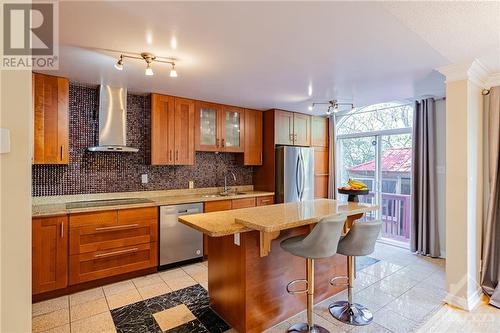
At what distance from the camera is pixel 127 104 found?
3703 millimetres

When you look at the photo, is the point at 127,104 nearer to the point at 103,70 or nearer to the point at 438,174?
the point at 103,70

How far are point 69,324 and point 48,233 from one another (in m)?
0.92

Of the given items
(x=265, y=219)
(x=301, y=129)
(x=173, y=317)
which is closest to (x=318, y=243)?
(x=265, y=219)

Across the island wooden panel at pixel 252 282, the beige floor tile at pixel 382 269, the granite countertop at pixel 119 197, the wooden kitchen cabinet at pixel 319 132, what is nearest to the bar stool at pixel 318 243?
the island wooden panel at pixel 252 282

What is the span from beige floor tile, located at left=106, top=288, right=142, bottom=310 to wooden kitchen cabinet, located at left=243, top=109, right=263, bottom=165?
2583 millimetres

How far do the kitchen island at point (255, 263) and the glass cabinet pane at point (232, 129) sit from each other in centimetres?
209

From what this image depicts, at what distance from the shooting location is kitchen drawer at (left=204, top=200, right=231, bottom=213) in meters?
3.78

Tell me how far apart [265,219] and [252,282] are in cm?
56

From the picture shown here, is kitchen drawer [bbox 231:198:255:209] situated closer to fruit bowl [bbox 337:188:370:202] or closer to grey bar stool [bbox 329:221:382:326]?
fruit bowl [bbox 337:188:370:202]

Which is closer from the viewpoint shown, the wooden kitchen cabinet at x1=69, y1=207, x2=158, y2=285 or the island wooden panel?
the island wooden panel

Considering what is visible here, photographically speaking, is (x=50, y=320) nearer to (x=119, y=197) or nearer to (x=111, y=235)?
(x=111, y=235)

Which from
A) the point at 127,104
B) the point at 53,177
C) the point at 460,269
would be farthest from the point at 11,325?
the point at 460,269

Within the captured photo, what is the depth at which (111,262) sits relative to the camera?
3.07 metres

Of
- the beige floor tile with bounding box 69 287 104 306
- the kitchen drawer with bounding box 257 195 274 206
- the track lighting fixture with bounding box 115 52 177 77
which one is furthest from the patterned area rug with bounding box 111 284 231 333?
the track lighting fixture with bounding box 115 52 177 77
